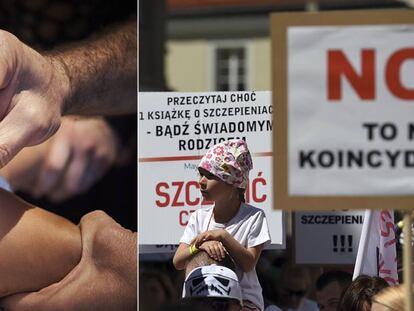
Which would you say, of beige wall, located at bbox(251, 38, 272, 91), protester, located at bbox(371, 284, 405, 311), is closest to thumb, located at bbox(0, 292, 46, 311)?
protester, located at bbox(371, 284, 405, 311)

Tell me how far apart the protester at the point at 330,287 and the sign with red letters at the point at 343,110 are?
3133 millimetres

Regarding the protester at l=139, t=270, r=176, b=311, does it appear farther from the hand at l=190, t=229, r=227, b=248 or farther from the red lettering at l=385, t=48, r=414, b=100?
the red lettering at l=385, t=48, r=414, b=100

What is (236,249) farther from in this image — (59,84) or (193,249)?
(59,84)

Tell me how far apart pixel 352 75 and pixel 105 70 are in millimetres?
2814

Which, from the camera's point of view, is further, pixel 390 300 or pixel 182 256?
pixel 182 256

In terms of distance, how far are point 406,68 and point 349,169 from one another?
0.47 m

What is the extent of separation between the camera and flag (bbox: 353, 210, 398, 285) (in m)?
8.50

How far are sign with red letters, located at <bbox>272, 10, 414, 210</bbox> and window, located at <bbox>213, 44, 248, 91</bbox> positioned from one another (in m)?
33.7

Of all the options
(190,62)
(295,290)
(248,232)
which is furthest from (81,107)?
(190,62)

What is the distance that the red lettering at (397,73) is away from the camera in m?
6.23

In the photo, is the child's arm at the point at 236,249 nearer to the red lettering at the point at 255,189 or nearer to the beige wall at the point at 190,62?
the red lettering at the point at 255,189

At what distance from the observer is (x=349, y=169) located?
617 centimetres

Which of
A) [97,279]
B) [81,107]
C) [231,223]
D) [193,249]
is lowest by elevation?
[97,279]

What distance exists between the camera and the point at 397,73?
6.24 m
